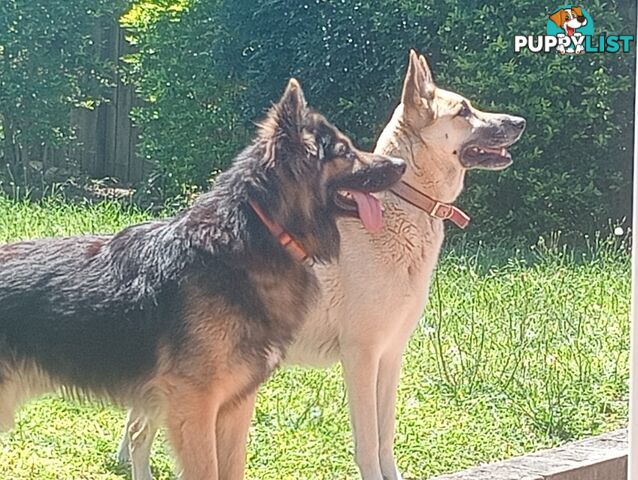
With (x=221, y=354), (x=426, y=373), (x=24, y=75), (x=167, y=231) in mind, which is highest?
(x=24, y=75)

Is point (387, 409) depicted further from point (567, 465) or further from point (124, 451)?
point (124, 451)

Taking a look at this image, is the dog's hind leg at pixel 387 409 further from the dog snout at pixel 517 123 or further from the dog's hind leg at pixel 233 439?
the dog snout at pixel 517 123

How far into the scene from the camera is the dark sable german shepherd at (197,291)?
299 cm

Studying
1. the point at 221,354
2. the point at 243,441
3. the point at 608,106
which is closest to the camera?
the point at 221,354

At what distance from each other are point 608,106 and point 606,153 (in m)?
0.18

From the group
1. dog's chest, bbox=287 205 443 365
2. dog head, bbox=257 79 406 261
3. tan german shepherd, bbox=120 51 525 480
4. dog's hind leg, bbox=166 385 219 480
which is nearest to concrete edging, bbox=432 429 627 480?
tan german shepherd, bbox=120 51 525 480

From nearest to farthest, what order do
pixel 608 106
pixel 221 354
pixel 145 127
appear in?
pixel 221 354
pixel 145 127
pixel 608 106

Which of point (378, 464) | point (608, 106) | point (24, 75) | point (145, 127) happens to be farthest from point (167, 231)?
point (608, 106)

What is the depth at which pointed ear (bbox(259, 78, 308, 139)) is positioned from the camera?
2906 mm

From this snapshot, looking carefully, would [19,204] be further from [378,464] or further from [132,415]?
[378,464]

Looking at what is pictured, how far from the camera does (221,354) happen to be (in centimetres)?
299

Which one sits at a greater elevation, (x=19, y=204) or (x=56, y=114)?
(x=56, y=114)

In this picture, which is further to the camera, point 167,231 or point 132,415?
point 132,415

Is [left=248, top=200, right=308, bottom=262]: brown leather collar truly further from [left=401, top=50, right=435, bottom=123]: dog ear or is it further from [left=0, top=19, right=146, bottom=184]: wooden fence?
[left=0, top=19, right=146, bottom=184]: wooden fence
